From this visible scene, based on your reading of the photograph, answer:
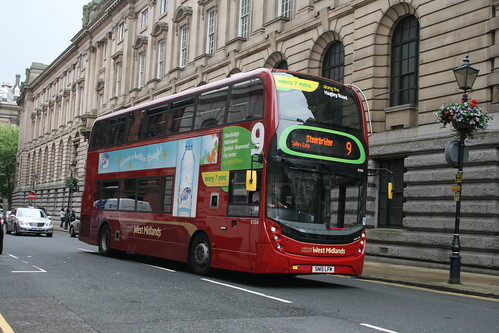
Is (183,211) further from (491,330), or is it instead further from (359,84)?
(359,84)

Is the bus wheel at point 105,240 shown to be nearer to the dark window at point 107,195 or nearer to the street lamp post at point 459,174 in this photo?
the dark window at point 107,195

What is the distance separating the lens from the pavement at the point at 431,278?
1241 centimetres

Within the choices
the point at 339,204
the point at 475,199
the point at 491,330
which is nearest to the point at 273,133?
the point at 339,204

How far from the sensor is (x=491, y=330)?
311 inches

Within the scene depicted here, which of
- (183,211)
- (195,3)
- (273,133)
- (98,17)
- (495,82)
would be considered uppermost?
(98,17)

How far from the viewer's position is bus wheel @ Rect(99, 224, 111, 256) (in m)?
18.8

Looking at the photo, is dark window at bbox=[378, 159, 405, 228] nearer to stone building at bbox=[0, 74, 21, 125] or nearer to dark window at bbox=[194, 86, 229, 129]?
dark window at bbox=[194, 86, 229, 129]

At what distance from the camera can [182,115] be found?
15086 mm

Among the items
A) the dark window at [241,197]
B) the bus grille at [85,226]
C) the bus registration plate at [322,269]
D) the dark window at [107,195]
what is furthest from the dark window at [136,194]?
the bus registration plate at [322,269]

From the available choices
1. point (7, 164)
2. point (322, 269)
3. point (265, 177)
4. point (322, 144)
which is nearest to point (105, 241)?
point (265, 177)

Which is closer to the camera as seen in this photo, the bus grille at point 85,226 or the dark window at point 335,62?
the bus grille at point 85,226

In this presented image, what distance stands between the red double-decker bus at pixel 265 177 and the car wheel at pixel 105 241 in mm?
3749

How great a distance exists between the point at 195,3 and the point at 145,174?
75.6 feet

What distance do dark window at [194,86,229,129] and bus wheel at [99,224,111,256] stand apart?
20.7 ft
